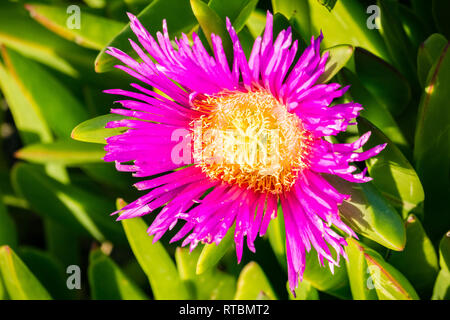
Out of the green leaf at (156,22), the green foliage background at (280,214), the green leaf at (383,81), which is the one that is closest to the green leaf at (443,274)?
the green foliage background at (280,214)

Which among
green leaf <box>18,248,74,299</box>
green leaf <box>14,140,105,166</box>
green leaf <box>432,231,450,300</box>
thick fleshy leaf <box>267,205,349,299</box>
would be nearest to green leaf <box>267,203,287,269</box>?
thick fleshy leaf <box>267,205,349,299</box>

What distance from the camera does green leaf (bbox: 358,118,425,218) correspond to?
0.75m

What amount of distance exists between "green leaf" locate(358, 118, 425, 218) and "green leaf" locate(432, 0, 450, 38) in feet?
0.98

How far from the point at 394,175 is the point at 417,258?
15 cm

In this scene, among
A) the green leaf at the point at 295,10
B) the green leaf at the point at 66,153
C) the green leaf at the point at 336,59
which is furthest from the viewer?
the green leaf at the point at 66,153

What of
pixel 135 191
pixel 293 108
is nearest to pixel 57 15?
pixel 135 191

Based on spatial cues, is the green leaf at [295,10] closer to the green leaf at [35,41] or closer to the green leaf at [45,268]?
the green leaf at [35,41]

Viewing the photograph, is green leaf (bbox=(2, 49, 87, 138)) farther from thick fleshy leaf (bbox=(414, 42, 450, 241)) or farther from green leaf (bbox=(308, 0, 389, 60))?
thick fleshy leaf (bbox=(414, 42, 450, 241))

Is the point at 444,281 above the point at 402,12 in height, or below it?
below

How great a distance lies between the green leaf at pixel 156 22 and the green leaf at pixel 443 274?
0.50 meters

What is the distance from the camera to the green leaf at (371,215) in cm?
72

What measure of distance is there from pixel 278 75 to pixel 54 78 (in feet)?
1.78

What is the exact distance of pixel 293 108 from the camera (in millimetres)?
719

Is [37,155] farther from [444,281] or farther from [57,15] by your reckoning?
[444,281]
